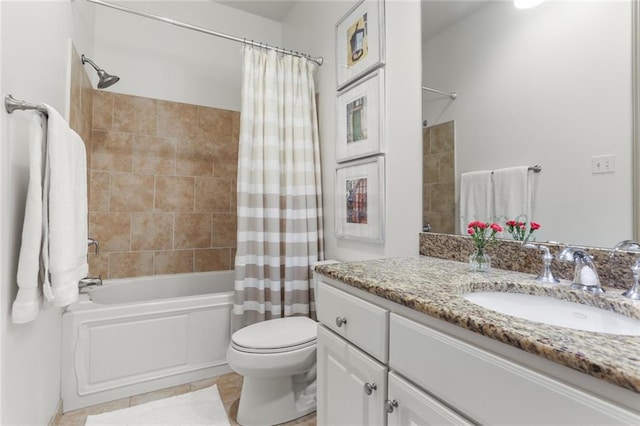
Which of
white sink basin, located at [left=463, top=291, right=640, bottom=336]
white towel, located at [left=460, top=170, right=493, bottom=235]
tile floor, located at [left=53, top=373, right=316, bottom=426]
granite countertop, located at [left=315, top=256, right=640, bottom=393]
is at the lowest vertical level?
tile floor, located at [left=53, top=373, right=316, bottom=426]

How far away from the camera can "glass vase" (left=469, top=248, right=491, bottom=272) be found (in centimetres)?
110

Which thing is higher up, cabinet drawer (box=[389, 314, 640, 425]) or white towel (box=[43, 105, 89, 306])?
white towel (box=[43, 105, 89, 306])

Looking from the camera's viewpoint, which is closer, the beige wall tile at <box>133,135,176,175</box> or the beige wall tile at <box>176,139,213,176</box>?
the beige wall tile at <box>133,135,176,175</box>

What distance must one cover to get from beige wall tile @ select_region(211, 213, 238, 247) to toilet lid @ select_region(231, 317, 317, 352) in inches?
46.3

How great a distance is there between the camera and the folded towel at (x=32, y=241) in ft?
3.17

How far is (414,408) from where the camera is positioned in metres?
0.76

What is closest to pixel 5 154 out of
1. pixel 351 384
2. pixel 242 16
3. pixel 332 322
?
pixel 332 322

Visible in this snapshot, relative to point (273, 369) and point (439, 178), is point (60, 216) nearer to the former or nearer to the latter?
point (273, 369)

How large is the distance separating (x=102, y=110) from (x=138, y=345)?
1743mm

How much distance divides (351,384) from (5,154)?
50.4 inches

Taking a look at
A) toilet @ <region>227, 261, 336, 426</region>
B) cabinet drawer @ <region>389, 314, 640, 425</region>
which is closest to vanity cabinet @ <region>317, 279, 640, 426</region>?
cabinet drawer @ <region>389, 314, 640, 425</region>

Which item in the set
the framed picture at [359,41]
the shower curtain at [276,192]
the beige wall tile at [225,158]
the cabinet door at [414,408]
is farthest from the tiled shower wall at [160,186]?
the cabinet door at [414,408]

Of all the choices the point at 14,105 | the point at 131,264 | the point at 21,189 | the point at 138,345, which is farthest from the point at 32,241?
the point at 131,264

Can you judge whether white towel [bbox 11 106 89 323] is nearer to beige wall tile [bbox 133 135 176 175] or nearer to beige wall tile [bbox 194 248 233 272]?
beige wall tile [bbox 133 135 176 175]
